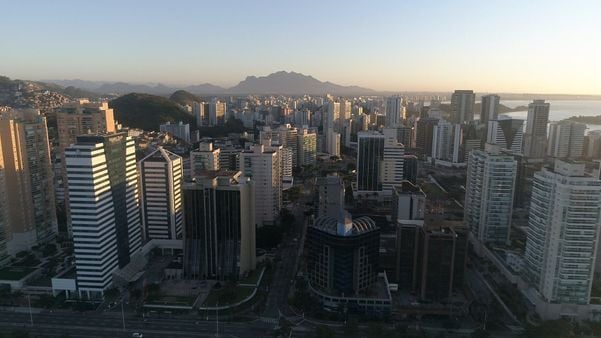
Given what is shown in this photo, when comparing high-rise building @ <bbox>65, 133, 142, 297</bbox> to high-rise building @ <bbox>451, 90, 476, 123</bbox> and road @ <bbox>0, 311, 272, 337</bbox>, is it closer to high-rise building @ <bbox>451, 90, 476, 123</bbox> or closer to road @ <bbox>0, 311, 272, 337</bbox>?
road @ <bbox>0, 311, 272, 337</bbox>

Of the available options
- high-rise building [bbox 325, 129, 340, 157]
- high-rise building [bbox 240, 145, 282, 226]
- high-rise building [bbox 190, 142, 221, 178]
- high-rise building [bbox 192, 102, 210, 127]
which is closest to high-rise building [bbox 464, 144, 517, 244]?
high-rise building [bbox 240, 145, 282, 226]

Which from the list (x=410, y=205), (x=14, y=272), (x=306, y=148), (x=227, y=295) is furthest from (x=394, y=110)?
(x=14, y=272)

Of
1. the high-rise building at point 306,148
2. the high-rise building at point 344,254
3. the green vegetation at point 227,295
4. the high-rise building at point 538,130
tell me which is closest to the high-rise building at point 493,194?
the high-rise building at point 344,254

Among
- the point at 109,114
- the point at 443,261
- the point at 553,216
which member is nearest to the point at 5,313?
the point at 109,114

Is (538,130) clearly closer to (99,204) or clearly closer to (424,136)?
(424,136)

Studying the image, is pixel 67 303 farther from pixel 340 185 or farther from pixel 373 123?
pixel 373 123

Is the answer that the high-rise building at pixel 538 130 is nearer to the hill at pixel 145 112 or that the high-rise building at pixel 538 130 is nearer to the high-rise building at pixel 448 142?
the high-rise building at pixel 448 142
